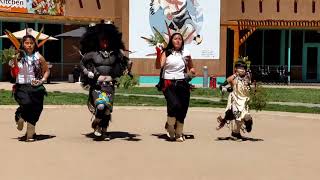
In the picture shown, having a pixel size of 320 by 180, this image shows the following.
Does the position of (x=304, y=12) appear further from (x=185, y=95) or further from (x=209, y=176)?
(x=209, y=176)

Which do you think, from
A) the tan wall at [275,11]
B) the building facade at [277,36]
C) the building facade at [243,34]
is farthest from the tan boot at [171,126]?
the tan wall at [275,11]

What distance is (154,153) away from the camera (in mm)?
9469

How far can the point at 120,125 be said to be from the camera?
45.1ft

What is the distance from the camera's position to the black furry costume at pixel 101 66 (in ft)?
35.5

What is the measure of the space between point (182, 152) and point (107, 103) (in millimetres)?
1838

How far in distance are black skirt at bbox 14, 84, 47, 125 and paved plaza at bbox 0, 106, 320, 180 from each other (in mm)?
462

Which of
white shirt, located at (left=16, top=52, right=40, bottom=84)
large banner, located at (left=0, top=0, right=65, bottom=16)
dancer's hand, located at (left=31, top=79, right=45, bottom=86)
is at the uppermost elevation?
large banner, located at (left=0, top=0, right=65, bottom=16)

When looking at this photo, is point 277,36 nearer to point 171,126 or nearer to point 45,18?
point 45,18

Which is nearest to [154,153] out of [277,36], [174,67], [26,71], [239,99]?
[174,67]

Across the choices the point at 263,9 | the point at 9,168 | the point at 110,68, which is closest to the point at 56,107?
the point at 110,68

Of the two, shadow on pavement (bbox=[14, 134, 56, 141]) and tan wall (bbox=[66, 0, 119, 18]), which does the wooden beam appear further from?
shadow on pavement (bbox=[14, 134, 56, 141])

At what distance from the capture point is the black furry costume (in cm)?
1082

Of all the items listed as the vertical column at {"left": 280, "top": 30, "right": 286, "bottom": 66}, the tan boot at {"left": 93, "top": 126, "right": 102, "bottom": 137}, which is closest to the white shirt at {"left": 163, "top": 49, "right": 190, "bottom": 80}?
the tan boot at {"left": 93, "top": 126, "right": 102, "bottom": 137}

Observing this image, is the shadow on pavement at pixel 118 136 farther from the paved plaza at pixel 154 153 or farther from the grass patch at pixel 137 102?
the grass patch at pixel 137 102
